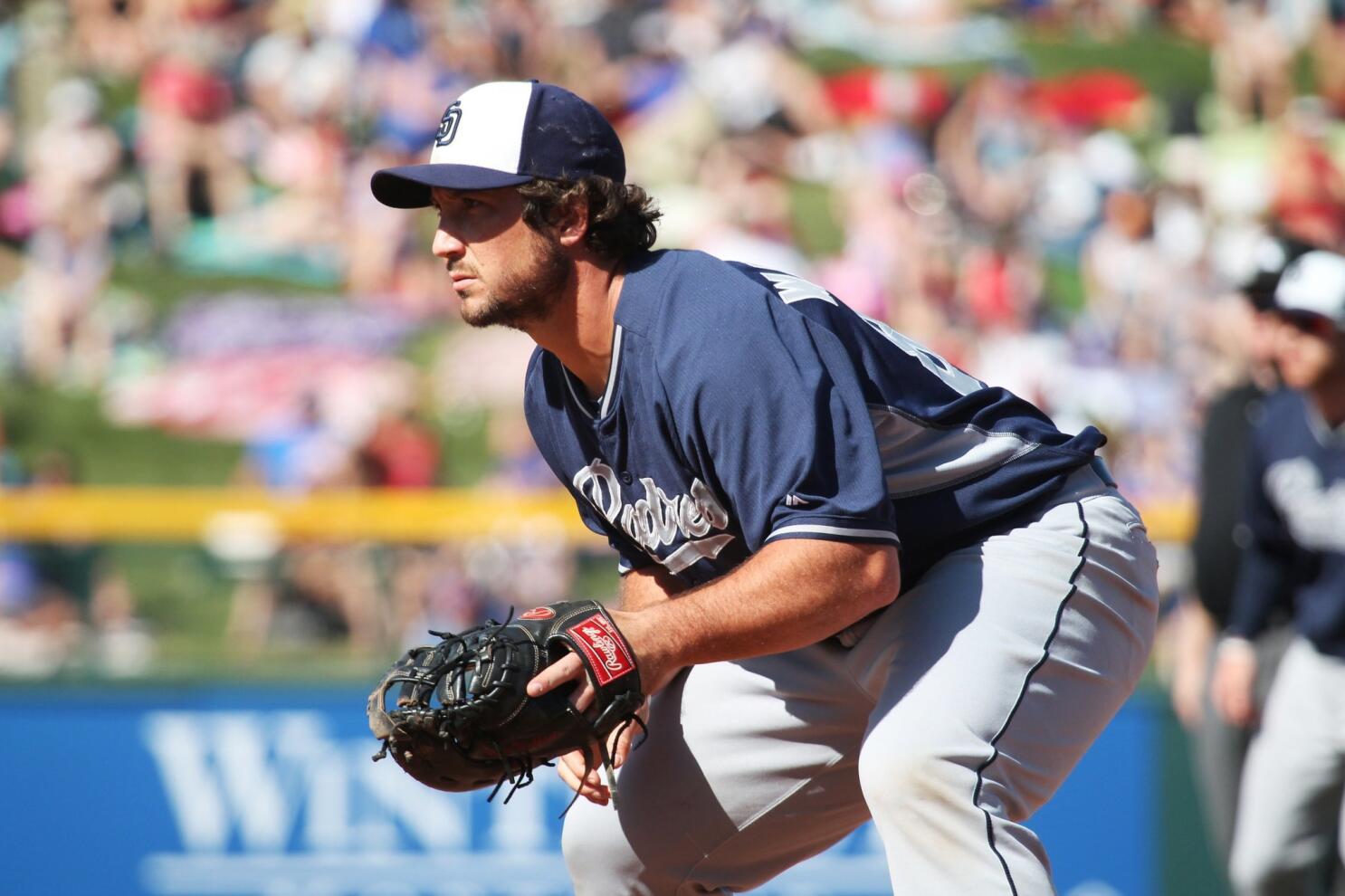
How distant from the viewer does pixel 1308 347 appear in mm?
4492

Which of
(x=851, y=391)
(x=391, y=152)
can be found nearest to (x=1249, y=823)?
(x=851, y=391)

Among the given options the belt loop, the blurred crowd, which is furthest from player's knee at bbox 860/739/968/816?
the blurred crowd

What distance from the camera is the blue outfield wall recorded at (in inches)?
232

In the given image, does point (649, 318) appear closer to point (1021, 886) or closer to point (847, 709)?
point (847, 709)

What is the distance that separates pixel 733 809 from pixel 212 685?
3.57m

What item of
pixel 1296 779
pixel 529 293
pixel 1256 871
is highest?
pixel 529 293

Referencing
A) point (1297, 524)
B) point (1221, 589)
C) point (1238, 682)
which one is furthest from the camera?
point (1221, 589)

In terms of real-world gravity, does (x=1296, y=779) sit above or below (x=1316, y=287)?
Answer: below

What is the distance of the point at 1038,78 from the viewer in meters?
10.7

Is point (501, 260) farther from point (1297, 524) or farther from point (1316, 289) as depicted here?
point (1297, 524)

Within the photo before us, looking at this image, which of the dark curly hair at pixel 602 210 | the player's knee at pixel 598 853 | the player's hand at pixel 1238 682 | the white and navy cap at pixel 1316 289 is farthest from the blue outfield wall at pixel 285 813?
the dark curly hair at pixel 602 210

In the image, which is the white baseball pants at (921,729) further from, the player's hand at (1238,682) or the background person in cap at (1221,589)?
the background person in cap at (1221,589)

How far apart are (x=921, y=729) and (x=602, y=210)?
1.10m

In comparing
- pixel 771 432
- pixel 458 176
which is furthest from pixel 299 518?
pixel 771 432
